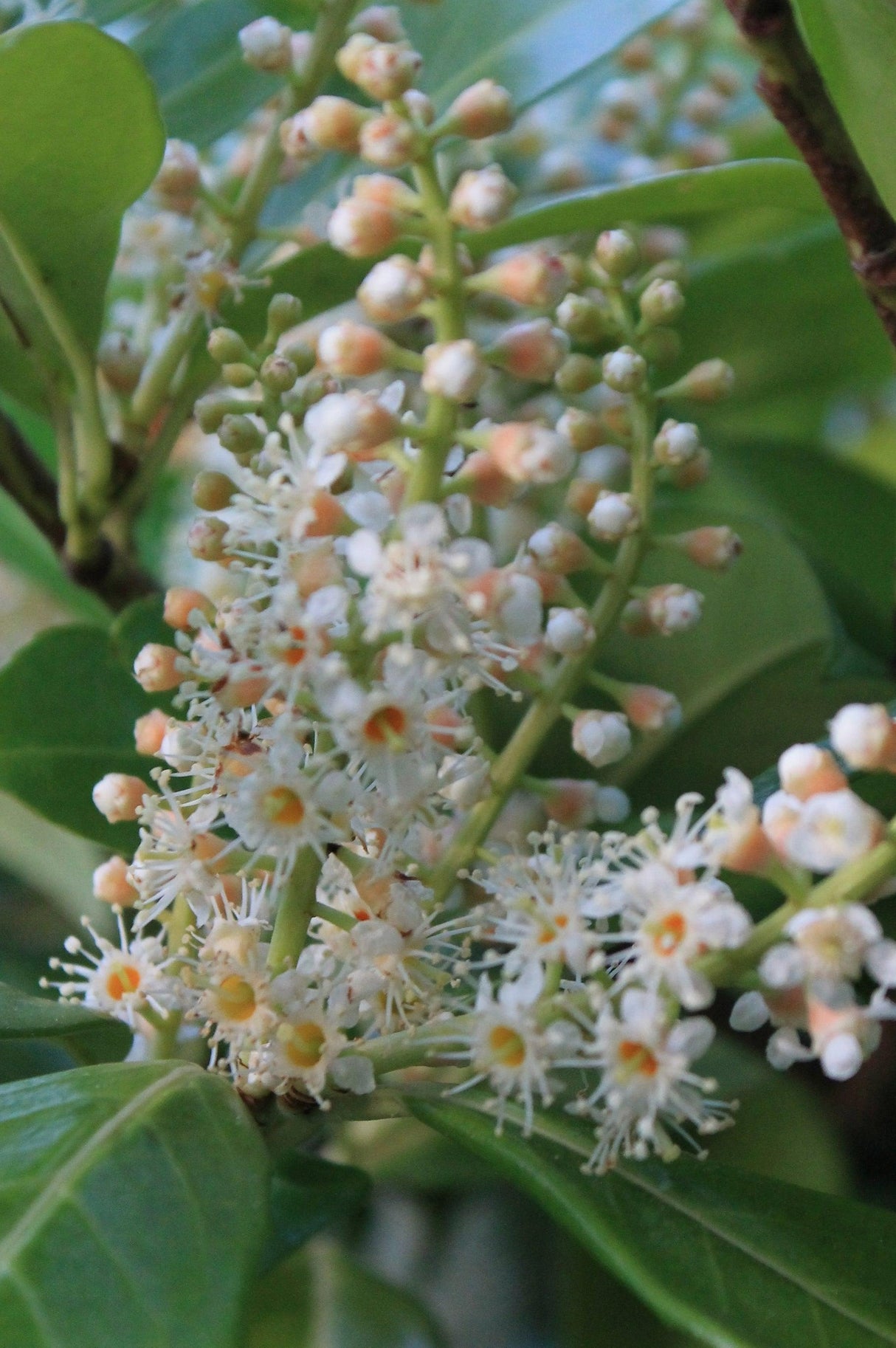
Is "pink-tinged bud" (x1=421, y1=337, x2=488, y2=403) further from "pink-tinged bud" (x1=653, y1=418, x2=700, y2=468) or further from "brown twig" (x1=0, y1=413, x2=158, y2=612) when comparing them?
"brown twig" (x1=0, y1=413, x2=158, y2=612)

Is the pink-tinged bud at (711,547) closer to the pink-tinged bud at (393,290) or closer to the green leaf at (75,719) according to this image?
the pink-tinged bud at (393,290)

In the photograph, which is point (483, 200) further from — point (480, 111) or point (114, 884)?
point (114, 884)

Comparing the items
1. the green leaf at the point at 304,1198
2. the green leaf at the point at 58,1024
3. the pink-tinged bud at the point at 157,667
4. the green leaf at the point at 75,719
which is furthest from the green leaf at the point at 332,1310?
the pink-tinged bud at the point at 157,667

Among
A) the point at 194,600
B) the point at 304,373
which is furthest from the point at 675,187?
the point at 194,600

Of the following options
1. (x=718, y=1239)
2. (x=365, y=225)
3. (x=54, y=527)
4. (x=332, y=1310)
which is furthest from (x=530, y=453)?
(x=332, y=1310)

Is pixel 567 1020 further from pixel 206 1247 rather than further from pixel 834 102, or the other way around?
pixel 834 102

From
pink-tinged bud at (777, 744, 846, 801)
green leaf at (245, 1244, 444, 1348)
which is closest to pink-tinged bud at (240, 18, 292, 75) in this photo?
pink-tinged bud at (777, 744, 846, 801)
